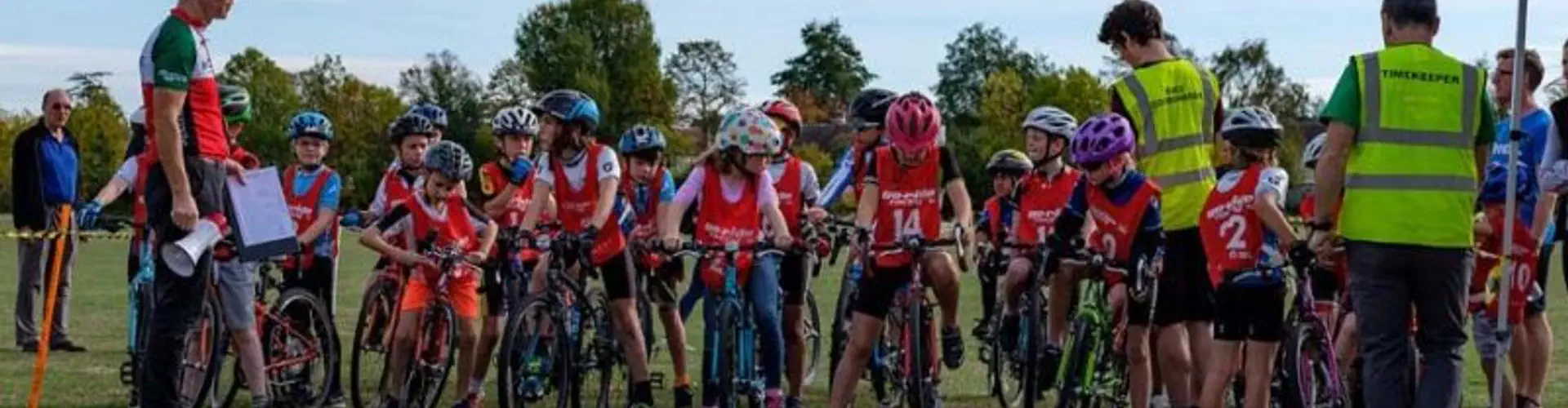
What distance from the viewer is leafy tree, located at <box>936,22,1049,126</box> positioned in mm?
132000

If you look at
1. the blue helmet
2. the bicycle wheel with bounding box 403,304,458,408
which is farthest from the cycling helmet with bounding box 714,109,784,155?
the blue helmet

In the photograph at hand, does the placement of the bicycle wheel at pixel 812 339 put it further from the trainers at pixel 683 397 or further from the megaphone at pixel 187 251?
the megaphone at pixel 187 251

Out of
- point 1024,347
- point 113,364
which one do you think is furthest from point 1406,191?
point 113,364

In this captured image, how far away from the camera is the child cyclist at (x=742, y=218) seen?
1026 centimetres

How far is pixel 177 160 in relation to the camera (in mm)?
8070

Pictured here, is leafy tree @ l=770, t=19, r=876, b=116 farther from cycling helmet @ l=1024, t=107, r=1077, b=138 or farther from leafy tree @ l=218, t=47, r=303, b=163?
cycling helmet @ l=1024, t=107, r=1077, b=138

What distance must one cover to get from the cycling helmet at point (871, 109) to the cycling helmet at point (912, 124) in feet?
2.16

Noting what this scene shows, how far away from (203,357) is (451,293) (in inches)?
47.8

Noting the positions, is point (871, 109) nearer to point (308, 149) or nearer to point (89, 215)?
point (308, 149)

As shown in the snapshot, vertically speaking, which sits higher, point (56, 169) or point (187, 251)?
point (56, 169)

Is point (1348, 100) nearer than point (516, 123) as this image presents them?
Yes

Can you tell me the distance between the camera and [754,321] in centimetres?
1030

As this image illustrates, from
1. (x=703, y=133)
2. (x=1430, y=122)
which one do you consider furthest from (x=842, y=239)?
(x=703, y=133)

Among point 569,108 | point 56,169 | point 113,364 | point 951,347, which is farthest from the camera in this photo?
point 56,169
